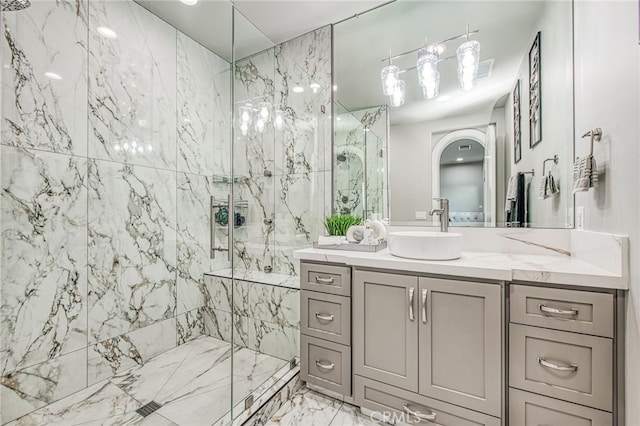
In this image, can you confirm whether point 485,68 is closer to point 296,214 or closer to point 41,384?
point 296,214

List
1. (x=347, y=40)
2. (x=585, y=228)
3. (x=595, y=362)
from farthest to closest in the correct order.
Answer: (x=347, y=40) → (x=585, y=228) → (x=595, y=362)

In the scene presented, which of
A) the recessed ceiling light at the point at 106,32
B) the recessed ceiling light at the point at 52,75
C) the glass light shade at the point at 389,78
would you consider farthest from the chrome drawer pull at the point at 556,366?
the recessed ceiling light at the point at 106,32

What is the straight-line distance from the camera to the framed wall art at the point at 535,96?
1.68m

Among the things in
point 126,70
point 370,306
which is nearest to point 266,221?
point 370,306

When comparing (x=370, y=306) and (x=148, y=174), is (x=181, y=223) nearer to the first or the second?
(x=148, y=174)

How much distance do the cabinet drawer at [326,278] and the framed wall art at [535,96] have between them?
1.40 m

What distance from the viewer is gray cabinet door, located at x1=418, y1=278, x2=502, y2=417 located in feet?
4.03

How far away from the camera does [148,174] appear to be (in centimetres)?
212

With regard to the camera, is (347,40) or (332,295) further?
(347,40)

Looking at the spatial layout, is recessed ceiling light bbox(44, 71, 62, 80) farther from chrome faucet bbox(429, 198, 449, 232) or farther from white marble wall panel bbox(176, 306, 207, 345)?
chrome faucet bbox(429, 198, 449, 232)

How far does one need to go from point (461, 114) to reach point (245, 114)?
161cm

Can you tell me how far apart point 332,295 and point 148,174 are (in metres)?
1.66

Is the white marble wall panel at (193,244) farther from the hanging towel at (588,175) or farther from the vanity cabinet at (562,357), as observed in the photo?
the hanging towel at (588,175)

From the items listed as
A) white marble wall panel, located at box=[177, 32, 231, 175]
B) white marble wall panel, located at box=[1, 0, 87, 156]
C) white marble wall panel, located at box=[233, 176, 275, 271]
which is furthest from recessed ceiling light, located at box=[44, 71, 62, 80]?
white marble wall panel, located at box=[233, 176, 275, 271]
